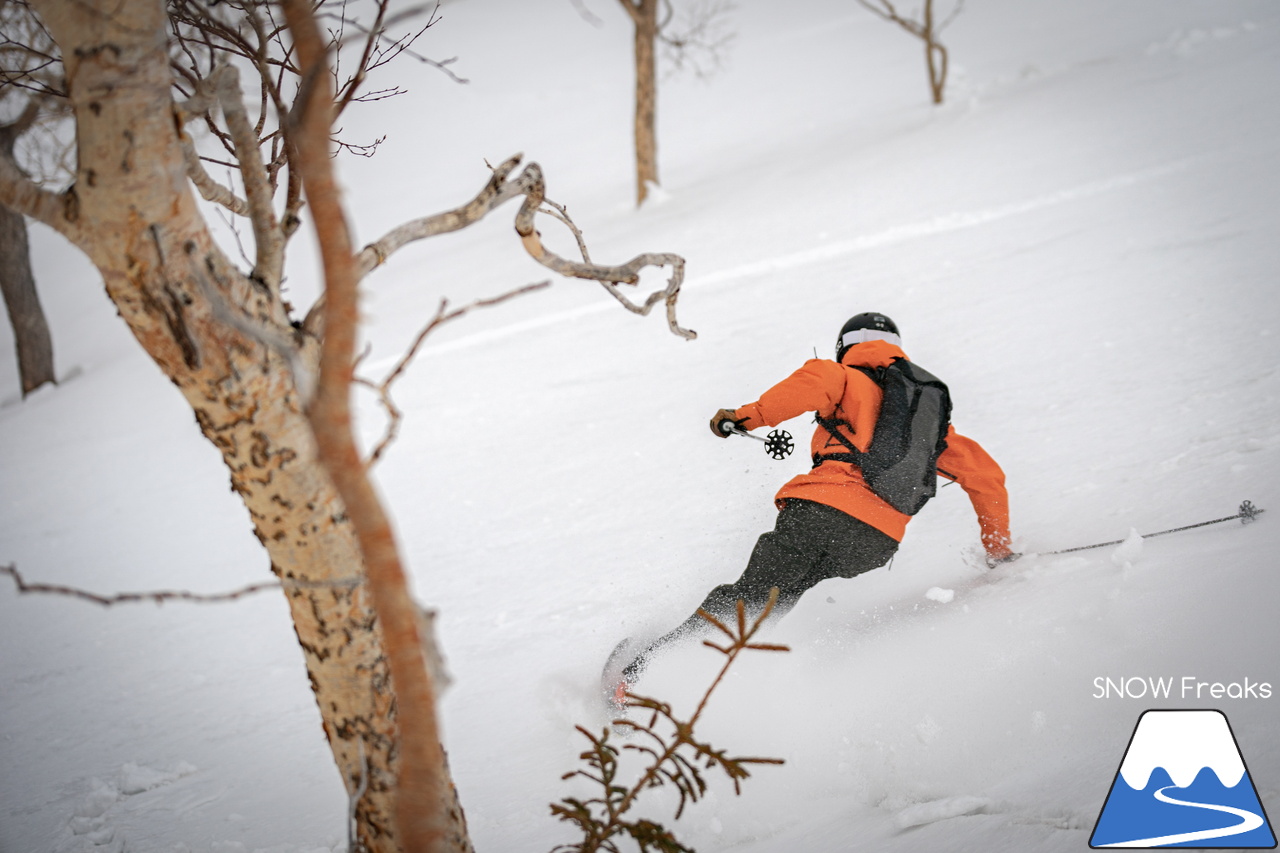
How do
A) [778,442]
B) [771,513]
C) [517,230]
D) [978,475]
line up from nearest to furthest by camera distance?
[517,230], [978,475], [778,442], [771,513]

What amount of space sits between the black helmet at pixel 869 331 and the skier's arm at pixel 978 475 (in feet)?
1.37

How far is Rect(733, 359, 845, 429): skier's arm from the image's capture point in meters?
2.61

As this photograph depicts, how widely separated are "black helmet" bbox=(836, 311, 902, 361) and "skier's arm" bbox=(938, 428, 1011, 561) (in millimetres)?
419

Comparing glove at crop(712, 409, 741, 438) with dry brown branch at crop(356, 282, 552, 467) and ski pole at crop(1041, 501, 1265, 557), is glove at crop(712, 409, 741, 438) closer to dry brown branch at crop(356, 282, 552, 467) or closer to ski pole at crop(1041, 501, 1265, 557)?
ski pole at crop(1041, 501, 1265, 557)

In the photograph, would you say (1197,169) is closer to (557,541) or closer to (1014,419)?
(1014,419)

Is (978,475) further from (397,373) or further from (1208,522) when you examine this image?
(397,373)

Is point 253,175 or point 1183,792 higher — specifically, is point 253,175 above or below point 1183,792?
above

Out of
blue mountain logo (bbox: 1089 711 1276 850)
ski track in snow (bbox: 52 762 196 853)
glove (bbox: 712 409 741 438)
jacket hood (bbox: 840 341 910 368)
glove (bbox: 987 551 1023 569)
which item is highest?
jacket hood (bbox: 840 341 910 368)

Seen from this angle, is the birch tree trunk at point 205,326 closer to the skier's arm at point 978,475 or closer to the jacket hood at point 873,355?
the jacket hood at point 873,355

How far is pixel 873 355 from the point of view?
108 inches

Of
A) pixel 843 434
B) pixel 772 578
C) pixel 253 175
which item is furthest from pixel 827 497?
pixel 253 175

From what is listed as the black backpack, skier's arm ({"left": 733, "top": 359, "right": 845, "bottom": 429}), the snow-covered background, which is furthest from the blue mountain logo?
skier's arm ({"left": 733, "top": 359, "right": 845, "bottom": 429})

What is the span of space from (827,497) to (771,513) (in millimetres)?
1306

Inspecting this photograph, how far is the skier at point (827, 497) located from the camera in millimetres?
2619
